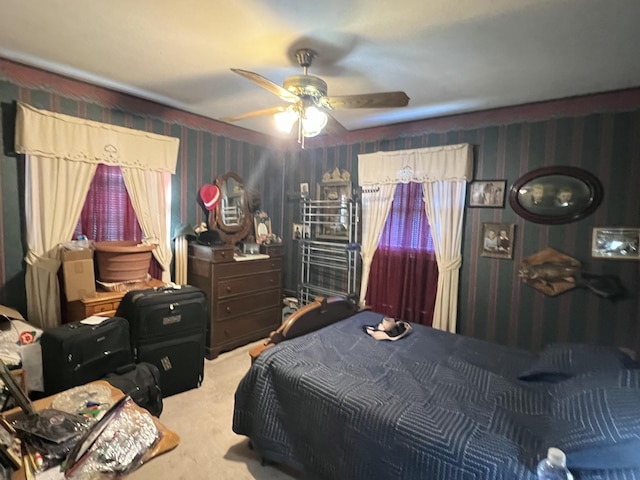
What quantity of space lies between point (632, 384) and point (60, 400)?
101 inches

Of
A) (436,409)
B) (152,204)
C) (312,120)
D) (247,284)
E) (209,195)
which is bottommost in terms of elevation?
(436,409)

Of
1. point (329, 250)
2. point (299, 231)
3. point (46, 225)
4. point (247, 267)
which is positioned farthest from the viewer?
point (299, 231)

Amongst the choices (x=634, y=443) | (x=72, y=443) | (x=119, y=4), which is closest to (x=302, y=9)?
(x=119, y=4)

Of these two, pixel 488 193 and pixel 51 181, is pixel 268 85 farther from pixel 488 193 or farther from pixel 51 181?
pixel 488 193

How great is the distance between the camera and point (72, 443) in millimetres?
1256

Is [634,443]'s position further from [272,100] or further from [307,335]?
[272,100]

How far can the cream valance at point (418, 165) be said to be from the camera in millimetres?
3203

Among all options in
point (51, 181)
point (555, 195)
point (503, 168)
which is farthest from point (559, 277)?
point (51, 181)

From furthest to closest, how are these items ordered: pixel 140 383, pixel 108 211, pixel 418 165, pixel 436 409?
pixel 418 165 → pixel 108 211 → pixel 140 383 → pixel 436 409

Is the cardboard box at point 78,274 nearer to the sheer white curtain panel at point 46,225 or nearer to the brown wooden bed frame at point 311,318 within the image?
the sheer white curtain panel at point 46,225

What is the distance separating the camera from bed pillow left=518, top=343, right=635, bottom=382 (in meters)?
1.76

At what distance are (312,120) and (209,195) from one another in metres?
2.04

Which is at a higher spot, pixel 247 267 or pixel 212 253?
pixel 212 253

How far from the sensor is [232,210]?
158 inches
